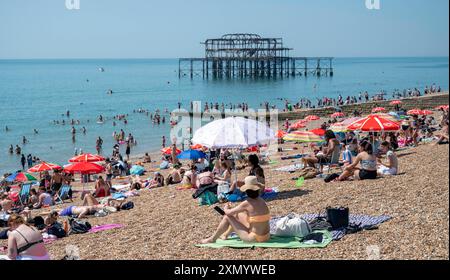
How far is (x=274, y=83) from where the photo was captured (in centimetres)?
7600

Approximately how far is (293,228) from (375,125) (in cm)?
589

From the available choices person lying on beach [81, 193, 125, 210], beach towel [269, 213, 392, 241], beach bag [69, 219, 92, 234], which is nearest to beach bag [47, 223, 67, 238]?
beach bag [69, 219, 92, 234]

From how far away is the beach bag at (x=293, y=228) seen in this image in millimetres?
6809

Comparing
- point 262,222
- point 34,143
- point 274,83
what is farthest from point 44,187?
point 274,83

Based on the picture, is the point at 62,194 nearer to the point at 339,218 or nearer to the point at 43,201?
the point at 43,201

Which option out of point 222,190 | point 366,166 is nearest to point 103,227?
point 222,190

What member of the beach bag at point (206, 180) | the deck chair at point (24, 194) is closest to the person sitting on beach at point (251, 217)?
the beach bag at point (206, 180)

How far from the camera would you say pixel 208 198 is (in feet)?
31.9

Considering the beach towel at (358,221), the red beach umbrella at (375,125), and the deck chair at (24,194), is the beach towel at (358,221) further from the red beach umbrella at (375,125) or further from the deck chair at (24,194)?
the deck chair at (24,194)

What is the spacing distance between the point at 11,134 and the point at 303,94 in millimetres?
32937

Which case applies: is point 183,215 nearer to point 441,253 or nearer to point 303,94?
point 441,253

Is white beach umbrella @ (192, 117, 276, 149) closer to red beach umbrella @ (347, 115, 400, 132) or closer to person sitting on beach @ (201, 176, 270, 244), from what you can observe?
person sitting on beach @ (201, 176, 270, 244)

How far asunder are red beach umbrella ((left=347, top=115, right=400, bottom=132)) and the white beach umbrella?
3318mm

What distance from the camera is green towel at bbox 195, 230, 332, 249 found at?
256 inches
